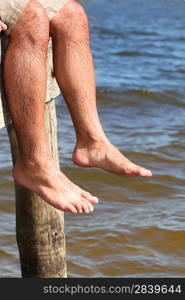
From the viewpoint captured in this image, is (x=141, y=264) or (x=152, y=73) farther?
(x=152, y=73)

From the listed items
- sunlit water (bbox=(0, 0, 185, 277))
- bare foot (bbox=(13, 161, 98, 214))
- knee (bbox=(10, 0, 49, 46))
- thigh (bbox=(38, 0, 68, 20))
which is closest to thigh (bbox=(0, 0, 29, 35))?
knee (bbox=(10, 0, 49, 46))

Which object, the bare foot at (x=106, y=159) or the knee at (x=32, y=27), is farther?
the bare foot at (x=106, y=159)

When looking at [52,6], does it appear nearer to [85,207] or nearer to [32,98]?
[32,98]

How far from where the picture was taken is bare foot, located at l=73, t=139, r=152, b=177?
→ 3.68m

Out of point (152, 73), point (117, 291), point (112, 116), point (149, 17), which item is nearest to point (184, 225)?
point (117, 291)

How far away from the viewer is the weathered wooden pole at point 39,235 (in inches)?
157

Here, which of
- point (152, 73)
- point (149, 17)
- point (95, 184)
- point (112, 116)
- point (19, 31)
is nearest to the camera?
point (19, 31)

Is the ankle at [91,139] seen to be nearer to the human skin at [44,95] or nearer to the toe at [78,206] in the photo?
the human skin at [44,95]

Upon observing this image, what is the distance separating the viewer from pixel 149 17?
22.7 m

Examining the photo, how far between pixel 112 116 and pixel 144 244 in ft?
12.3

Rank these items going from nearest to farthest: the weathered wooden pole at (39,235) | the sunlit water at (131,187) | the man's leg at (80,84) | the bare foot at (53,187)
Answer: the bare foot at (53,187), the man's leg at (80,84), the weathered wooden pole at (39,235), the sunlit water at (131,187)

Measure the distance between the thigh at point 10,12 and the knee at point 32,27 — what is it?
17mm

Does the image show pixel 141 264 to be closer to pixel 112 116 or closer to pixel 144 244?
pixel 144 244

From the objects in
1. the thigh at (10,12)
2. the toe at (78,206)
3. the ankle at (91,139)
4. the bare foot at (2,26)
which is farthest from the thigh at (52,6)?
the toe at (78,206)
